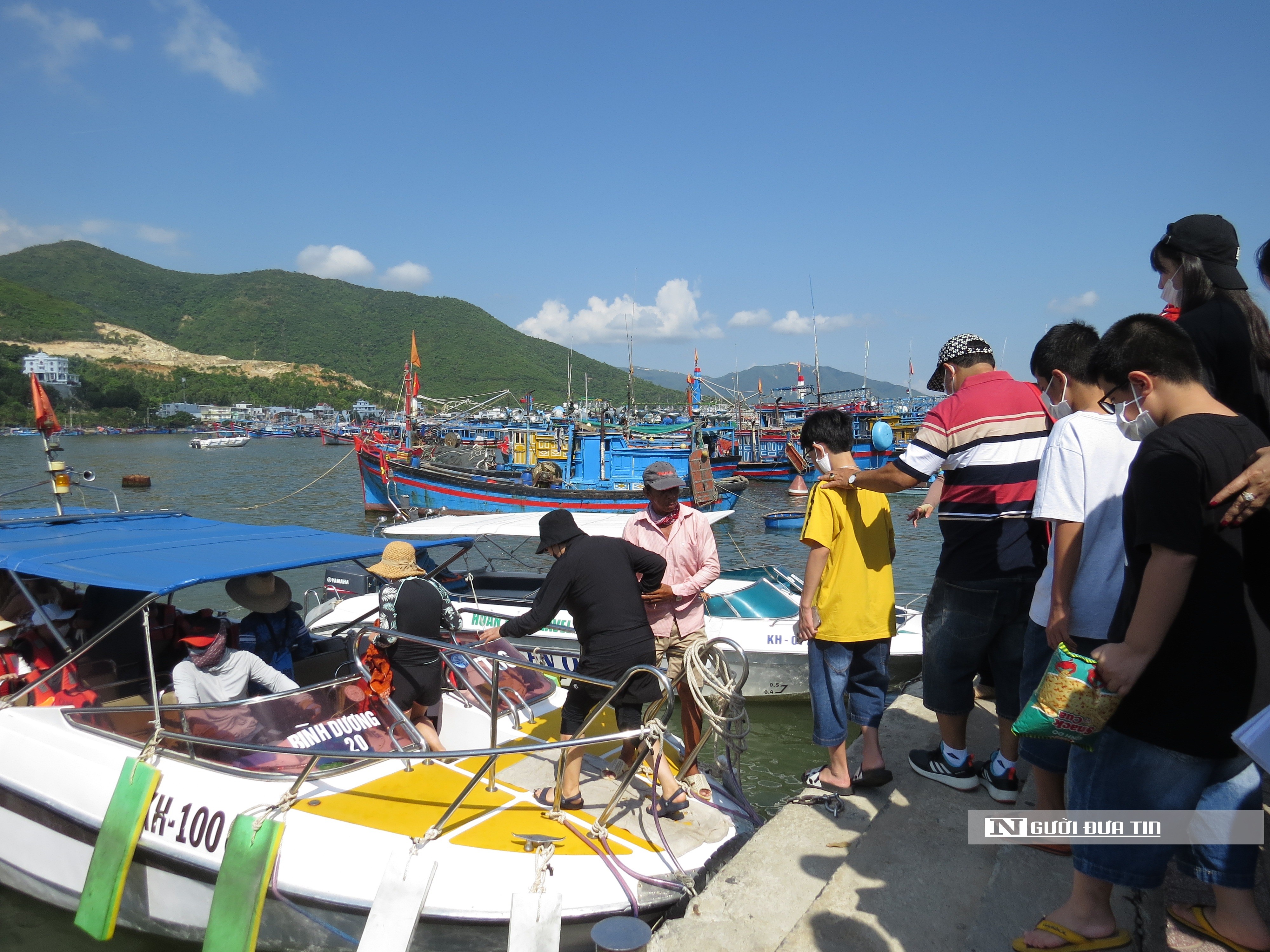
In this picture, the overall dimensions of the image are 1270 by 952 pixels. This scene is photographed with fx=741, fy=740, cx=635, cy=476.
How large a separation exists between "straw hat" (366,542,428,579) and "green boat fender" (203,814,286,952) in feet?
5.29

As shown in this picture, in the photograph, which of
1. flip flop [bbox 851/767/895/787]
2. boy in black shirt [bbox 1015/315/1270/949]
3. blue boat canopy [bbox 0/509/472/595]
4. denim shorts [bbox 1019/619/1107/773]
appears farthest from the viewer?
blue boat canopy [bbox 0/509/472/595]

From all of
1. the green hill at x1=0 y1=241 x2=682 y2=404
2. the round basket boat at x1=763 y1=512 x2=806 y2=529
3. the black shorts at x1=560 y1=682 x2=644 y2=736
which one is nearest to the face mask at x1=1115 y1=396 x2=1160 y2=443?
the black shorts at x1=560 y1=682 x2=644 y2=736

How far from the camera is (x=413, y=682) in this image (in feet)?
15.7

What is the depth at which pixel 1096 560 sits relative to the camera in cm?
259

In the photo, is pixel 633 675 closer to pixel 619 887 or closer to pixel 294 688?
pixel 619 887

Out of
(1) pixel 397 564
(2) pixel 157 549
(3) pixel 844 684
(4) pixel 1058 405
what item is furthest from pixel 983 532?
(2) pixel 157 549

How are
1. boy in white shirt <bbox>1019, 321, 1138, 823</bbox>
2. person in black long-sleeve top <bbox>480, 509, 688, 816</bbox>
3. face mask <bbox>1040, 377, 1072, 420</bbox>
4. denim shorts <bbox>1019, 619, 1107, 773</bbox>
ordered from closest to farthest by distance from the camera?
boy in white shirt <bbox>1019, 321, 1138, 823</bbox> → denim shorts <bbox>1019, 619, 1107, 773</bbox> → face mask <bbox>1040, 377, 1072, 420</bbox> → person in black long-sleeve top <bbox>480, 509, 688, 816</bbox>

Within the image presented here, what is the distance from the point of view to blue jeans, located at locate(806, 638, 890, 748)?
3.82 m

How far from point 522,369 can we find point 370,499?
11785 centimetres

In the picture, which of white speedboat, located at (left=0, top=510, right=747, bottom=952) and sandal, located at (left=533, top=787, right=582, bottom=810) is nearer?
white speedboat, located at (left=0, top=510, right=747, bottom=952)

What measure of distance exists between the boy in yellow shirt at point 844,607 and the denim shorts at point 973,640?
26cm

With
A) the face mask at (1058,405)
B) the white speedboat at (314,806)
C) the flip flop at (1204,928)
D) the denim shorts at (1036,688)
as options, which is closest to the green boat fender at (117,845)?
the white speedboat at (314,806)

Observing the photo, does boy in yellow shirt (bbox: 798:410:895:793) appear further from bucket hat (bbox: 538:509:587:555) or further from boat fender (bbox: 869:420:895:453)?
bucket hat (bbox: 538:509:587:555)

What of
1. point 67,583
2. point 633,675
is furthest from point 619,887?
point 67,583
